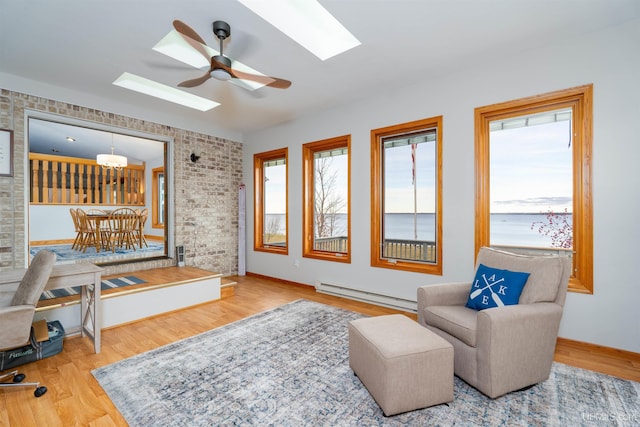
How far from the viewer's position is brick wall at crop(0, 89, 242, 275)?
11.0 feet

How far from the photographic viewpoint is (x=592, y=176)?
261 cm

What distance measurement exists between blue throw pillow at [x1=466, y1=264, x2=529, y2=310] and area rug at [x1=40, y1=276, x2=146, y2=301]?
3847mm

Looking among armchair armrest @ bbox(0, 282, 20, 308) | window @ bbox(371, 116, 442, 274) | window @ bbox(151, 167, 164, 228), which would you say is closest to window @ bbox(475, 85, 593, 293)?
window @ bbox(371, 116, 442, 274)

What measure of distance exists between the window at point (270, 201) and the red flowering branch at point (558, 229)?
377 centimetres

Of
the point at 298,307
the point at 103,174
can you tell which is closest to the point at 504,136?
the point at 298,307

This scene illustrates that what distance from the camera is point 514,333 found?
1866 millimetres

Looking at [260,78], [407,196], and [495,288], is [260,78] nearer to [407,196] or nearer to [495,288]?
[407,196]

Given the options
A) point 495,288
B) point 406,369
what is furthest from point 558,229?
point 406,369

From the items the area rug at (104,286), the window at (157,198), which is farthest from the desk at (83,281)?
the window at (157,198)

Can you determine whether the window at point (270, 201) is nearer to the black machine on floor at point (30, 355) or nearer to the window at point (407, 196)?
the window at point (407, 196)

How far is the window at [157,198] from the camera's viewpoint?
6.62m

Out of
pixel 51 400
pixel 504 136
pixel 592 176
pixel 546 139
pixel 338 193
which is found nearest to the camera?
pixel 51 400

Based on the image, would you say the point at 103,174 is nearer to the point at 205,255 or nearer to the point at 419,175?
the point at 205,255

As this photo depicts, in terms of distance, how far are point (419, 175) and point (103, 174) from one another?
6.06 m
